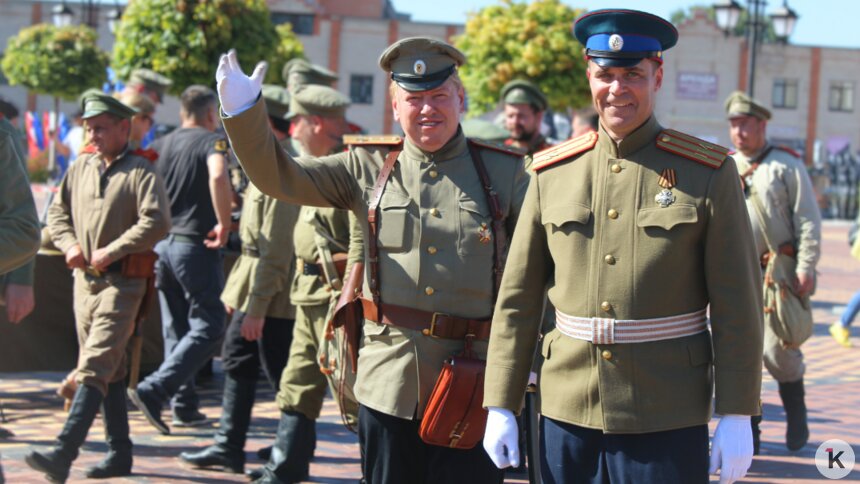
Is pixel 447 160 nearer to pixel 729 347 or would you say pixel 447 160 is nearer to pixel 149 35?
pixel 729 347

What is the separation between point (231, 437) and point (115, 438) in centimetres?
62

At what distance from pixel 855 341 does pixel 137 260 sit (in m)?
8.84

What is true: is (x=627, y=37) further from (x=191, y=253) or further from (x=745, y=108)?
(x=191, y=253)

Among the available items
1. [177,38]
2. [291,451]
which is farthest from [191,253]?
[177,38]

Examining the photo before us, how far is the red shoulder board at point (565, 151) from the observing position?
11.5 ft

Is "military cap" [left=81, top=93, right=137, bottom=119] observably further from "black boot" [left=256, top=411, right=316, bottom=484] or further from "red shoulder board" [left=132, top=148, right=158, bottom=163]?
"black boot" [left=256, top=411, right=316, bottom=484]

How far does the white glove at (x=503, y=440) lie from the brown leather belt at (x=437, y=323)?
2.35 ft

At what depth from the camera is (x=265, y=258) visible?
6359mm

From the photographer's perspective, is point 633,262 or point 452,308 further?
point 452,308

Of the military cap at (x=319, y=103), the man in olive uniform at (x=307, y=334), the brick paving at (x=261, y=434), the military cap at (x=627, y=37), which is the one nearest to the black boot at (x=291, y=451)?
the man in olive uniform at (x=307, y=334)

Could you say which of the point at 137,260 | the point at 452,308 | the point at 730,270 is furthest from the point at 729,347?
the point at 137,260

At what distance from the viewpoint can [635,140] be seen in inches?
134

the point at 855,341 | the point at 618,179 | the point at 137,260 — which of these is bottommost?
the point at 855,341

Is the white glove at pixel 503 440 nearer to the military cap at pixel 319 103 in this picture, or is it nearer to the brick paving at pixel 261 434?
the brick paving at pixel 261 434
